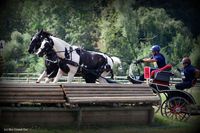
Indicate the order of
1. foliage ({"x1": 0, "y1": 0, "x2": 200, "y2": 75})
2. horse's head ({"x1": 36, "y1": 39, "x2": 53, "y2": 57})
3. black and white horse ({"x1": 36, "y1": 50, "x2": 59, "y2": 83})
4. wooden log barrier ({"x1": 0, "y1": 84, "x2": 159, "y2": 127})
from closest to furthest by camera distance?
wooden log barrier ({"x1": 0, "y1": 84, "x2": 159, "y2": 127})
horse's head ({"x1": 36, "y1": 39, "x2": 53, "y2": 57})
black and white horse ({"x1": 36, "y1": 50, "x2": 59, "y2": 83})
foliage ({"x1": 0, "y1": 0, "x2": 200, "y2": 75})

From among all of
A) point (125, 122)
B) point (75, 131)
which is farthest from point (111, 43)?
point (75, 131)

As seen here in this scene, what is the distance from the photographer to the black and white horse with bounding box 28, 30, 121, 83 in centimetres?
959

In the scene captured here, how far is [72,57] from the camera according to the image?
9.95 m

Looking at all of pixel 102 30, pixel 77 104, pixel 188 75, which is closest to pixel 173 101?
pixel 188 75

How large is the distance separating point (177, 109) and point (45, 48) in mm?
3533

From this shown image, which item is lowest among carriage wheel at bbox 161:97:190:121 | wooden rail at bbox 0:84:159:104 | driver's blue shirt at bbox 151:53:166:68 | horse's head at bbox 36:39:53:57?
carriage wheel at bbox 161:97:190:121

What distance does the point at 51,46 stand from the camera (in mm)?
9742

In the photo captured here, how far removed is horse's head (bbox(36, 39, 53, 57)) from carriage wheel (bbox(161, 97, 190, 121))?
10.2 feet

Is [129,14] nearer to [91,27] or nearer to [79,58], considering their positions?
[91,27]

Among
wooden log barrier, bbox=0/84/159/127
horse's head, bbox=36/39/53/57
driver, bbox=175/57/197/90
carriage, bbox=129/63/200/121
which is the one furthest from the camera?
horse's head, bbox=36/39/53/57

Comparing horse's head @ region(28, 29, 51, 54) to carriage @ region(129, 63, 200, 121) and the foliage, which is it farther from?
carriage @ region(129, 63, 200, 121)

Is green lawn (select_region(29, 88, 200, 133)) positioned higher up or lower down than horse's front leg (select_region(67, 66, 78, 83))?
lower down

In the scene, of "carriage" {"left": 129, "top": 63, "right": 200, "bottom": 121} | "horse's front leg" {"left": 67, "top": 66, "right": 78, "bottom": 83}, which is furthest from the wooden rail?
"horse's front leg" {"left": 67, "top": 66, "right": 78, "bottom": 83}

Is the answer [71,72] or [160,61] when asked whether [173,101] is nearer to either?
[160,61]
